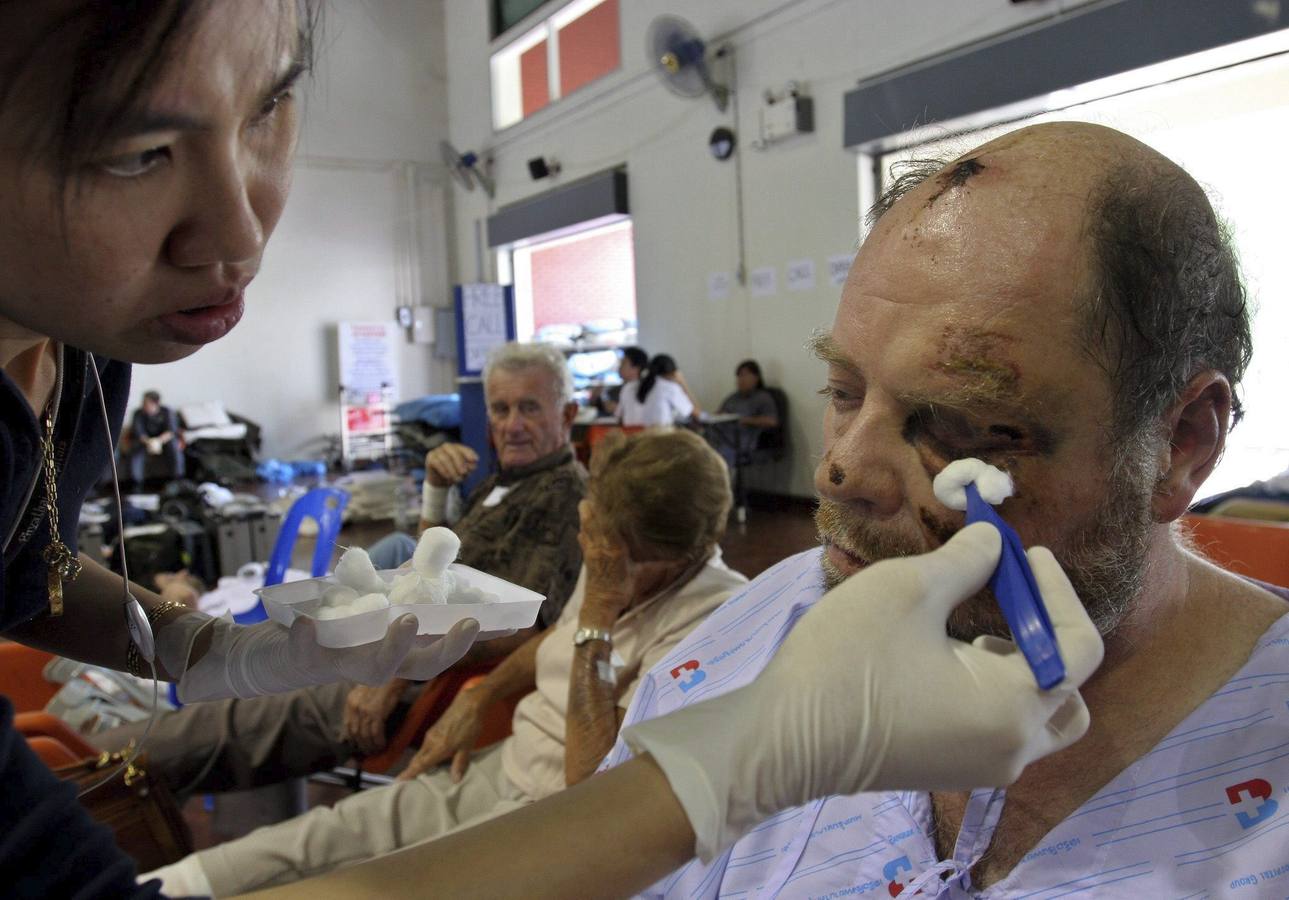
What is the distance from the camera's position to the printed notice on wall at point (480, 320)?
9523 mm

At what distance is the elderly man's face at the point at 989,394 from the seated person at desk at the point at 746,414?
18.1 feet

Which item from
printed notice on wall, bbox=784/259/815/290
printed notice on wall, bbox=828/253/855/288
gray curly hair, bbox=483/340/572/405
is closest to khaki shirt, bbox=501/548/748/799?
gray curly hair, bbox=483/340/572/405

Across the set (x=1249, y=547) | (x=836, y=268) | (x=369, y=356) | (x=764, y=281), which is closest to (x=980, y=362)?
(x=1249, y=547)

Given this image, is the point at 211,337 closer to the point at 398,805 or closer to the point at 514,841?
the point at 514,841

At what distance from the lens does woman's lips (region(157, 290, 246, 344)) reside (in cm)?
69

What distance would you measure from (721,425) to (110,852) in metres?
6.25

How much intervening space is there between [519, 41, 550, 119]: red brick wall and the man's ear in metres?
9.73

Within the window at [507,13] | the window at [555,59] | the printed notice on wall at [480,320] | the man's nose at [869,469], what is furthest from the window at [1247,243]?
the window at [507,13]

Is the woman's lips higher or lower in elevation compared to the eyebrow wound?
lower

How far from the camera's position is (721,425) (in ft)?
22.0

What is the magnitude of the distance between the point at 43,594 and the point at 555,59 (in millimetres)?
9638

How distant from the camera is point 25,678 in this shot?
2477 mm

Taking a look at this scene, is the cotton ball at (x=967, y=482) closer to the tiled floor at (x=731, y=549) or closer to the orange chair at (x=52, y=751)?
the tiled floor at (x=731, y=549)

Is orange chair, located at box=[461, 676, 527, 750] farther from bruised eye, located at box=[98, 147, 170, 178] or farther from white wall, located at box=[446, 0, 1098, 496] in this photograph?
white wall, located at box=[446, 0, 1098, 496]
